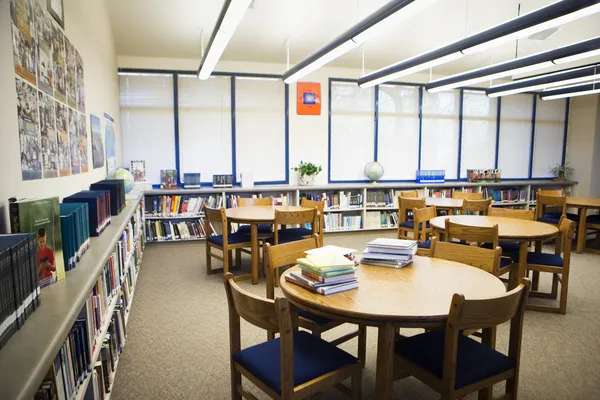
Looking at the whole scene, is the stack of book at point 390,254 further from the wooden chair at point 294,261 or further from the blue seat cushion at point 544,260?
the blue seat cushion at point 544,260

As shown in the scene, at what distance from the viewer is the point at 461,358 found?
5.99ft

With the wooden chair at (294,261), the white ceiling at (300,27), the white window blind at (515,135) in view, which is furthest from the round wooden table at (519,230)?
the white window blind at (515,135)

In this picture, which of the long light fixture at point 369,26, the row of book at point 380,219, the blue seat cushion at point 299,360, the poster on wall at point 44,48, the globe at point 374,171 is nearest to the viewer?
the blue seat cushion at point 299,360

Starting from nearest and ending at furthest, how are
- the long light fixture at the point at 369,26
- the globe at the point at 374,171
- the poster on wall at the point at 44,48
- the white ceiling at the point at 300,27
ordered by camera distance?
the poster on wall at the point at 44,48 → the long light fixture at the point at 369,26 → the white ceiling at the point at 300,27 → the globe at the point at 374,171

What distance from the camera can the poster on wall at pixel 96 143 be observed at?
3861 millimetres

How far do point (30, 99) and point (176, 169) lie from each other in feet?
16.4

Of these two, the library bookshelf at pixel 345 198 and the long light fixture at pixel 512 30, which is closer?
the long light fixture at pixel 512 30

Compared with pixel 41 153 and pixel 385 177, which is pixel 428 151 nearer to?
pixel 385 177

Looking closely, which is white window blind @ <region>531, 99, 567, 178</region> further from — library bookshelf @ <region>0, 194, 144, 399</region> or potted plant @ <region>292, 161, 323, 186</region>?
library bookshelf @ <region>0, 194, 144, 399</region>

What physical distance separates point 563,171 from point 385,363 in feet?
30.7

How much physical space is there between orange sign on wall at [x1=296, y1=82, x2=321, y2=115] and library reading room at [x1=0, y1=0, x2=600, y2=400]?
0.04 metres

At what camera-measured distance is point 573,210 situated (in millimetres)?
8703

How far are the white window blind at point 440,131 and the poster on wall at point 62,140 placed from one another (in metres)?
6.89

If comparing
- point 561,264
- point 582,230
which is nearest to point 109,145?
point 561,264
